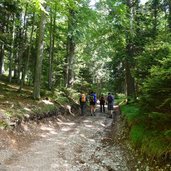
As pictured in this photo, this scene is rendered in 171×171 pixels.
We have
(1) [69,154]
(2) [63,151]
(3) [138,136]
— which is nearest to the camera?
(3) [138,136]

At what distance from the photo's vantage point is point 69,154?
9.88 m

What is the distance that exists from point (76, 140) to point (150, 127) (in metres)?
4.11

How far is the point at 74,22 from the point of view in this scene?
2119 cm

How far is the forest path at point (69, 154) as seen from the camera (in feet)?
27.6

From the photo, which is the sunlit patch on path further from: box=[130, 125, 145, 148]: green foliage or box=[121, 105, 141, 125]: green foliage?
box=[121, 105, 141, 125]: green foliage

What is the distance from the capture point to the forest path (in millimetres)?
8414

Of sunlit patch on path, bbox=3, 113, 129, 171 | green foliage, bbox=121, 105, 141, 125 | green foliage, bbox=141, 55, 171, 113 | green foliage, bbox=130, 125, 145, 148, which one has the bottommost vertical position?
sunlit patch on path, bbox=3, 113, 129, 171

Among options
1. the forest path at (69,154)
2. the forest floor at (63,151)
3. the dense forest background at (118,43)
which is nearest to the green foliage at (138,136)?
the dense forest background at (118,43)

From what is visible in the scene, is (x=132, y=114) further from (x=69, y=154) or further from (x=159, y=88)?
(x=159, y=88)

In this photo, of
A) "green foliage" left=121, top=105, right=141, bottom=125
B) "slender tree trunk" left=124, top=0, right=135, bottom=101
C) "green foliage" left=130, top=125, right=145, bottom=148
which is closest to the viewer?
"green foliage" left=130, top=125, right=145, bottom=148

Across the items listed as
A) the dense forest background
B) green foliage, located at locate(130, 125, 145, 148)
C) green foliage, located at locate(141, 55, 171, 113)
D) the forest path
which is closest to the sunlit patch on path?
the forest path

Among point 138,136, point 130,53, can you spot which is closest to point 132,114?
point 138,136

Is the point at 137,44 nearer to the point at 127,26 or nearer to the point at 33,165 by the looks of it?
the point at 127,26

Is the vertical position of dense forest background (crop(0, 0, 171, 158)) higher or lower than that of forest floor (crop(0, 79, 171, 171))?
higher
